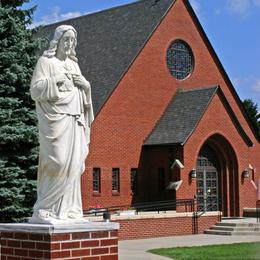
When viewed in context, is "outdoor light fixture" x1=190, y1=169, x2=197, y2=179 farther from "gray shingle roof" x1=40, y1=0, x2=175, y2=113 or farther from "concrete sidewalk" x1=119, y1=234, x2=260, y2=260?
"gray shingle roof" x1=40, y1=0, x2=175, y2=113

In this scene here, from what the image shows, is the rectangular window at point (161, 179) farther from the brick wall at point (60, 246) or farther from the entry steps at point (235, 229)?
the brick wall at point (60, 246)

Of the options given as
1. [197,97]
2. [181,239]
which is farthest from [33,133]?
[197,97]

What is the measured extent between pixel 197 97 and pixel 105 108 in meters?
5.14

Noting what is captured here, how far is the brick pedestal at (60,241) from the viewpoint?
609cm

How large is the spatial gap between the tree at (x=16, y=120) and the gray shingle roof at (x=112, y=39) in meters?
11.2

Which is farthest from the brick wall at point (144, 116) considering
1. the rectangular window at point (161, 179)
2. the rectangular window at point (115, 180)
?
the rectangular window at point (161, 179)

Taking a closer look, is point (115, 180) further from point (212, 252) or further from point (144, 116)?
point (212, 252)

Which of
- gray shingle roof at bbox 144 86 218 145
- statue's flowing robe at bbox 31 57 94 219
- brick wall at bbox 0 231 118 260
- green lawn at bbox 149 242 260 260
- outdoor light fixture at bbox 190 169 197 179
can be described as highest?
gray shingle roof at bbox 144 86 218 145

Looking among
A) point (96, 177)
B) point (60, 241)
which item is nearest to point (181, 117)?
point (96, 177)

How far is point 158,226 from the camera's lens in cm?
2595

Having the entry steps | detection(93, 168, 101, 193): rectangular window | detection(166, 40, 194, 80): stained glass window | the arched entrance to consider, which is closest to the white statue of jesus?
the entry steps

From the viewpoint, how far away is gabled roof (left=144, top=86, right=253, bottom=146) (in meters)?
31.8

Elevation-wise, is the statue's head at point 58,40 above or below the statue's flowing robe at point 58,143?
above

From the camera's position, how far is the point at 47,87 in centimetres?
638
